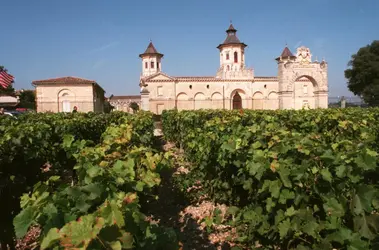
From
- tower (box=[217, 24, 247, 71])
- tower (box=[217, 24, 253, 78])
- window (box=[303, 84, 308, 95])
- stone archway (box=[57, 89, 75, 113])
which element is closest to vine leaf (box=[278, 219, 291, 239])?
stone archway (box=[57, 89, 75, 113])

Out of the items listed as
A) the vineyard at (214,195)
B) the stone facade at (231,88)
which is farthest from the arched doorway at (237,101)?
the vineyard at (214,195)

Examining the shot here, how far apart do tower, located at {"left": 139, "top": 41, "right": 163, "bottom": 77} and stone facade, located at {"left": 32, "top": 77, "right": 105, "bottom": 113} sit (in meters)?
15.7

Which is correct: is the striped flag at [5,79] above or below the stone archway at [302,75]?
below

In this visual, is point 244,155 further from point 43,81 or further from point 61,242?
point 43,81

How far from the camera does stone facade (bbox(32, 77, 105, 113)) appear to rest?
115ft

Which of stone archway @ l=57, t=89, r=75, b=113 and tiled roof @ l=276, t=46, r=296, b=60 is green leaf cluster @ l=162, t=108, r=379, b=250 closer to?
stone archway @ l=57, t=89, r=75, b=113

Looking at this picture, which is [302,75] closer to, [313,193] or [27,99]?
[313,193]

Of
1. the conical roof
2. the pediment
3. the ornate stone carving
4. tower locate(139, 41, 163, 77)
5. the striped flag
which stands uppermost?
the conical roof

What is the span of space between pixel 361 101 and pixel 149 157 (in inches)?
2139

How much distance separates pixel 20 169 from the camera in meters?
4.20

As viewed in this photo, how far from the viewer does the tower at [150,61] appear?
4997 centimetres

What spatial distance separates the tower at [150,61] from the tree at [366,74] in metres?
31.6

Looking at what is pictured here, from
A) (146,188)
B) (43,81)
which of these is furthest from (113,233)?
(43,81)

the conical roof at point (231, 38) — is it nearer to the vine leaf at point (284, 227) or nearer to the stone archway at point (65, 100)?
the stone archway at point (65, 100)
